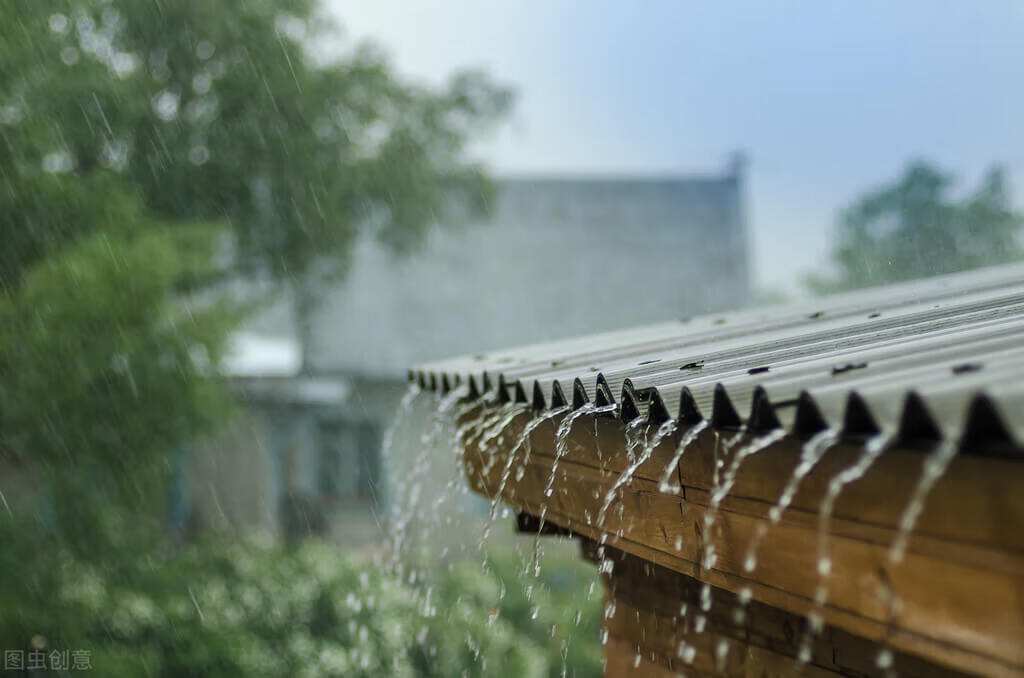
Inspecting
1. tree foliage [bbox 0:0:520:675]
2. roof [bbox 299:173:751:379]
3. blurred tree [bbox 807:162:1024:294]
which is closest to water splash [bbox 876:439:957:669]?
tree foliage [bbox 0:0:520:675]

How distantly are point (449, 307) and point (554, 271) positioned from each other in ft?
6.69

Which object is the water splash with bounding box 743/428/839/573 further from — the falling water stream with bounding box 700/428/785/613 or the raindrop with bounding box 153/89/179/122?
the raindrop with bounding box 153/89/179/122

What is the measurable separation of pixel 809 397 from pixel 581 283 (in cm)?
1570

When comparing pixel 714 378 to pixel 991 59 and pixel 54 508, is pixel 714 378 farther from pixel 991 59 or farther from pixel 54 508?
pixel 991 59

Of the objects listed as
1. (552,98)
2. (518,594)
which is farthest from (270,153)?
(552,98)

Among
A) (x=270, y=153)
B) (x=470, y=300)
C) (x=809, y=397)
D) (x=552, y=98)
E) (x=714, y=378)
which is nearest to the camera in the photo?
(x=809, y=397)

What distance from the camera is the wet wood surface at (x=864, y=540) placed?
3.73 feet

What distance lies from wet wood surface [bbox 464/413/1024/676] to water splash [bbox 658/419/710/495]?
0.01 meters

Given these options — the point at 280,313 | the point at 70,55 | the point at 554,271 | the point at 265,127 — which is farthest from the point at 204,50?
the point at 554,271

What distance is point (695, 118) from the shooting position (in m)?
42.9

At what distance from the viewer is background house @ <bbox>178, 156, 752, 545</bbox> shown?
1326 centimetres


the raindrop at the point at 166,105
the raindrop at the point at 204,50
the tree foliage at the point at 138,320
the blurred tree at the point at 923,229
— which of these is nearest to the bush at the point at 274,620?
the tree foliage at the point at 138,320

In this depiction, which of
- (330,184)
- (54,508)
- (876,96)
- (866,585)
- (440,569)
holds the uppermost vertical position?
(876,96)

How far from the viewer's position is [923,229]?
29047mm
